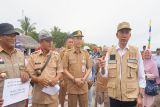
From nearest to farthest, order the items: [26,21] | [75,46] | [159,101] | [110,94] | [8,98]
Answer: [159,101]
[8,98]
[110,94]
[75,46]
[26,21]

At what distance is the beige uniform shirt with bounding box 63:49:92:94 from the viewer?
6957 mm

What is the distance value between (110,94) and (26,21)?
234 feet

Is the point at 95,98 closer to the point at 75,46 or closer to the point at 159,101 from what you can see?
the point at 75,46

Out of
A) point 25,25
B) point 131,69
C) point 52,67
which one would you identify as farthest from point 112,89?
point 25,25

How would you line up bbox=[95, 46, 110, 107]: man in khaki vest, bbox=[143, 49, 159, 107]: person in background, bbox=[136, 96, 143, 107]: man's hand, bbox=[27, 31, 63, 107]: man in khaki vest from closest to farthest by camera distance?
bbox=[136, 96, 143, 107]: man's hand → bbox=[27, 31, 63, 107]: man in khaki vest → bbox=[143, 49, 159, 107]: person in background → bbox=[95, 46, 110, 107]: man in khaki vest

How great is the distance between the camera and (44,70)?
5.61 m

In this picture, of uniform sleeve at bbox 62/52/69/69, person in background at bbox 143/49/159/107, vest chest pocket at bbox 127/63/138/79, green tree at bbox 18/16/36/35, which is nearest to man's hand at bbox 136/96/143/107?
vest chest pocket at bbox 127/63/138/79

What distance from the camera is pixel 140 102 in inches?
193

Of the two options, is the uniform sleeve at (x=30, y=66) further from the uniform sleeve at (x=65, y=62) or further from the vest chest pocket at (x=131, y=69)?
the vest chest pocket at (x=131, y=69)

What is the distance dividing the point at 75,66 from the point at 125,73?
214 cm

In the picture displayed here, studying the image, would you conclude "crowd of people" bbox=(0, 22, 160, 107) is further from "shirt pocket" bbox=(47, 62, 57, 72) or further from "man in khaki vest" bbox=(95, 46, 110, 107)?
"man in khaki vest" bbox=(95, 46, 110, 107)

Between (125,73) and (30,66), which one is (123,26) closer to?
(125,73)

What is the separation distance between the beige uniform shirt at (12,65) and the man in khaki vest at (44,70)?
28.9 inches

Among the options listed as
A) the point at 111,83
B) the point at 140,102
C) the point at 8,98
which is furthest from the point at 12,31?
the point at 140,102
